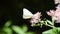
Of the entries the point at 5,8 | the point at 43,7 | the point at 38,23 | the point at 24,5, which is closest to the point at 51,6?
the point at 43,7

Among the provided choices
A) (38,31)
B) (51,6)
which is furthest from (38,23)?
(51,6)

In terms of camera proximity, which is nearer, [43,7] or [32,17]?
[32,17]

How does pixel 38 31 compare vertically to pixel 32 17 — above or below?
below

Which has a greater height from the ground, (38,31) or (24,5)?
(24,5)

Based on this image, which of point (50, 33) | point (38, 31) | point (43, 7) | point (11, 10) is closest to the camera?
point (50, 33)

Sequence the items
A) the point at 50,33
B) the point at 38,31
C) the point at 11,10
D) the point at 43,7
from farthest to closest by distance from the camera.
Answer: the point at 11,10 < the point at 43,7 < the point at 38,31 < the point at 50,33

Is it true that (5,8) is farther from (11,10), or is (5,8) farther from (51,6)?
(51,6)

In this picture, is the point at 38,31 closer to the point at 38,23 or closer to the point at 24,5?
the point at 24,5

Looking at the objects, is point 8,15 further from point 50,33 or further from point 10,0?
point 50,33

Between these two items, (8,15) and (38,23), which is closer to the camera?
(38,23)
